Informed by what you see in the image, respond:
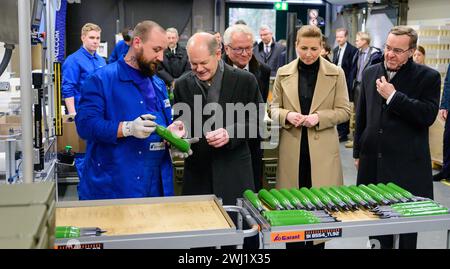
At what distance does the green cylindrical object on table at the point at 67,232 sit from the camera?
1729 mm

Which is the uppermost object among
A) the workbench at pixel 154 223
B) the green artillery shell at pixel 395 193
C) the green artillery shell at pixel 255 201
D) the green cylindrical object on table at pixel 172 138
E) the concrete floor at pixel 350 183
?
the green cylindrical object on table at pixel 172 138

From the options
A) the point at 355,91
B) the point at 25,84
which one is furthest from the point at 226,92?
the point at 355,91

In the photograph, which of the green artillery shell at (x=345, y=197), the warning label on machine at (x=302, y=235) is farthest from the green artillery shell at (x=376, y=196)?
the warning label on machine at (x=302, y=235)

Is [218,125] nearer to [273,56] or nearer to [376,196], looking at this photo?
[376,196]

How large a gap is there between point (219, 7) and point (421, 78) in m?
9.10

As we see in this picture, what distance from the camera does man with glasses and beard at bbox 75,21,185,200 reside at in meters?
2.43

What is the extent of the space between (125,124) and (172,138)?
0.76ft

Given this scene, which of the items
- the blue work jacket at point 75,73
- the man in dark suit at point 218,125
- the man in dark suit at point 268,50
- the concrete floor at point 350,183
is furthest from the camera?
the man in dark suit at point 268,50

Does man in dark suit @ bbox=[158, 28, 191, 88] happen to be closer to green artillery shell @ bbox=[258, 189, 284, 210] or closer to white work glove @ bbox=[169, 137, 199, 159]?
white work glove @ bbox=[169, 137, 199, 159]

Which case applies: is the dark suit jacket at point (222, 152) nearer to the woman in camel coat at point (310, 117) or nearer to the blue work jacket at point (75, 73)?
the woman in camel coat at point (310, 117)

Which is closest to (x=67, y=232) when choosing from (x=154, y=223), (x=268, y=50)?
(x=154, y=223)

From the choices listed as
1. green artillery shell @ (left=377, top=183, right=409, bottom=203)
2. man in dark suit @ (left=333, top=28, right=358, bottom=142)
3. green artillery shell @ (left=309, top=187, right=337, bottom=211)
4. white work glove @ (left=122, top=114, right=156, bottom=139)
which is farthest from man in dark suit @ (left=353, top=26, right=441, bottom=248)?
man in dark suit @ (left=333, top=28, right=358, bottom=142)

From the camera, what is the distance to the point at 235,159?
2744 millimetres

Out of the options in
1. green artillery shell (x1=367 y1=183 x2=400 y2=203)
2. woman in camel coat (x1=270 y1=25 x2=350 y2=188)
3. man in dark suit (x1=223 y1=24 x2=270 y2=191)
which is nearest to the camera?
green artillery shell (x1=367 y1=183 x2=400 y2=203)
